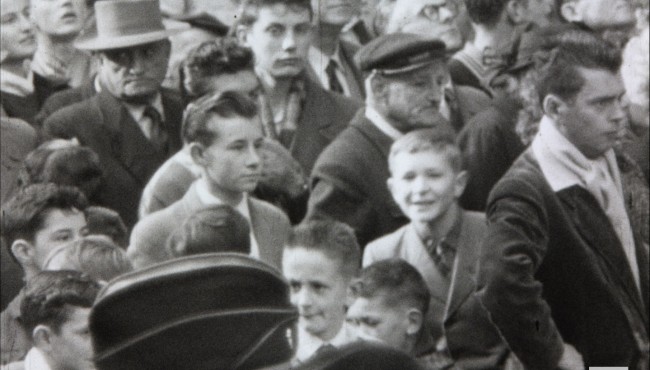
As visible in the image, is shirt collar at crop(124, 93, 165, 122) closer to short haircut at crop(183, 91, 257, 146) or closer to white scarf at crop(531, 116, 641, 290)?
short haircut at crop(183, 91, 257, 146)

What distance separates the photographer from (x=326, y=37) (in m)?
6.36

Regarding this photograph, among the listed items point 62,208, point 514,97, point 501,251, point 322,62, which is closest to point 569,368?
point 501,251

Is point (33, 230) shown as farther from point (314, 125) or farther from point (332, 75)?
point (332, 75)

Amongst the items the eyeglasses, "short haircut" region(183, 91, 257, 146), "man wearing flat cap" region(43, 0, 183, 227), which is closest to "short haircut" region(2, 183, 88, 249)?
"man wearing flat cap" region(43, 0, 183, 227)

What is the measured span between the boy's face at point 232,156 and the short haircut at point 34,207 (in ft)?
1.45

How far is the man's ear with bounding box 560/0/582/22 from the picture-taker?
21.7ft

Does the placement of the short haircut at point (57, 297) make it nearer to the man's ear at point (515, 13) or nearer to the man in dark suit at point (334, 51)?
the man in dark suit at point (334, 51)

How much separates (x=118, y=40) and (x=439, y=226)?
4.18 ft

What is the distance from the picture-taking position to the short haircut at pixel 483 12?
6500 mm

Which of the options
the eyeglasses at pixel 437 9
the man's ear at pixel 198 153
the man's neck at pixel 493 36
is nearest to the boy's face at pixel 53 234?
the man's ear at pixel 198 153

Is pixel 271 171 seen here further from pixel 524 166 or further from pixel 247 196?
pixel 524 166

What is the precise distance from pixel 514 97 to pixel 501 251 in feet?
1.83

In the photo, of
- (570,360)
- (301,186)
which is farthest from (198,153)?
(570,360)

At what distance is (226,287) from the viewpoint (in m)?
6.07
